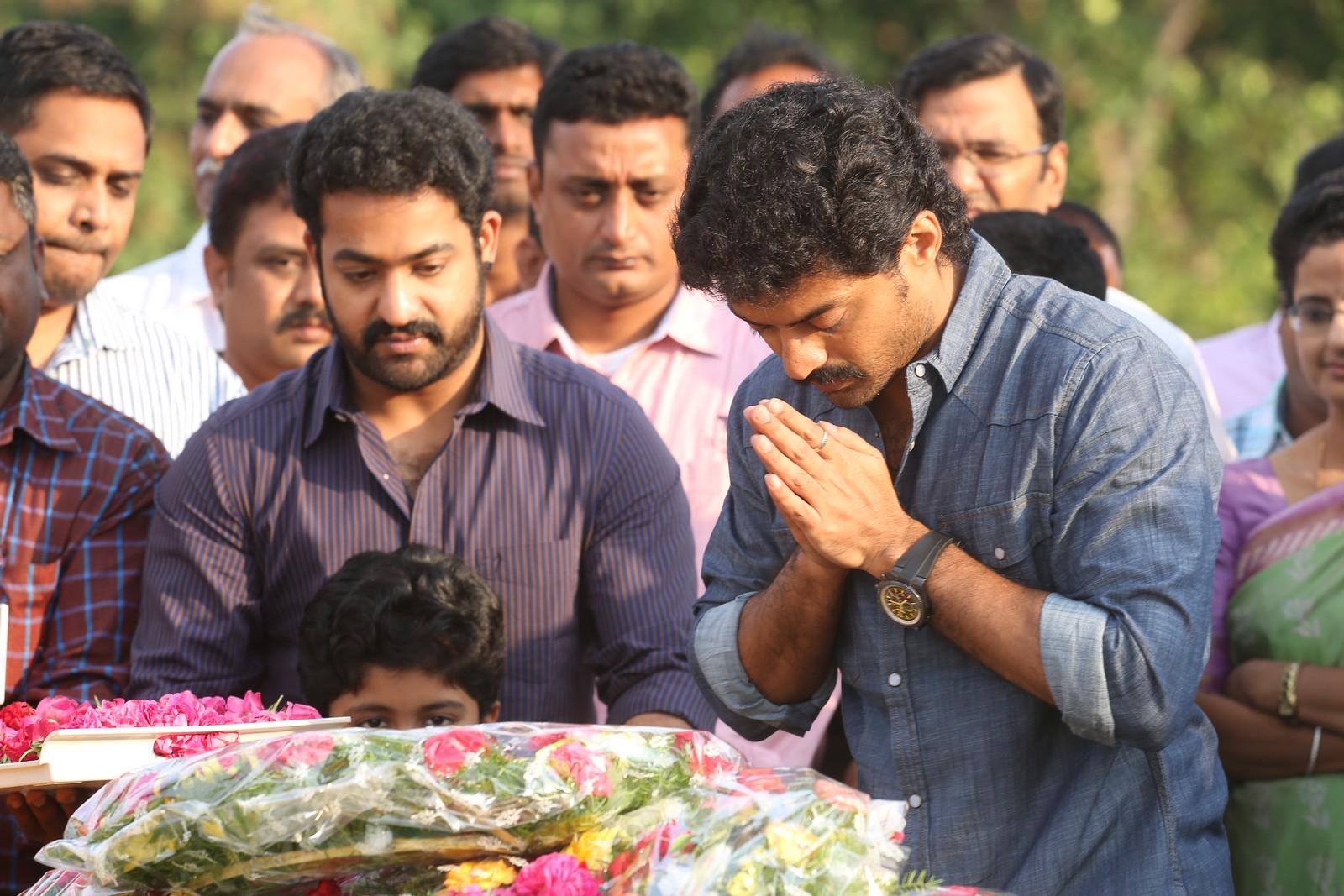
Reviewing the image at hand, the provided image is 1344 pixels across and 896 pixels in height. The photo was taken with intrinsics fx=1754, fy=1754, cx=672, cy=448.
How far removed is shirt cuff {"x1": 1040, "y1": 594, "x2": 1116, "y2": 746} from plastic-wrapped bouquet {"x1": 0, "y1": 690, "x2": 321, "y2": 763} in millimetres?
1250

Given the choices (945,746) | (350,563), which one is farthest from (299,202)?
(945,746)

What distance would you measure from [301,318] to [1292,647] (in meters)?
2.94

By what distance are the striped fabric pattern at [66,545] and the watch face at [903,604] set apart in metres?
1.80

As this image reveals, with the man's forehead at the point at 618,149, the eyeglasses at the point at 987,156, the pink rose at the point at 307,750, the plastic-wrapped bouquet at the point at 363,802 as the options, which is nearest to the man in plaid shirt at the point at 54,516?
the plastic-wrapped bouquet at the point at 363,802

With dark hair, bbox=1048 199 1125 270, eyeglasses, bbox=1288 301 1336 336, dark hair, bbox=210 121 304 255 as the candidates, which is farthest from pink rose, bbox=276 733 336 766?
dark hair, bbox=1048 199 1125 270

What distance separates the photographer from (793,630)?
116 inches

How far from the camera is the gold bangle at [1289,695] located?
11.6ft

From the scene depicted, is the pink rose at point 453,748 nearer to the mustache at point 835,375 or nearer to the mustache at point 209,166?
the mustache at point 835,375

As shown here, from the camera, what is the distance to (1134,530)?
2.68 meters

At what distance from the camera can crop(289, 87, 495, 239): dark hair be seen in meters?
3.97

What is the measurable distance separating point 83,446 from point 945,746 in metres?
2.13

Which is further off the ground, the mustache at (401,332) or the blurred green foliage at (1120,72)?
the blurred green foliage at (1120,72)

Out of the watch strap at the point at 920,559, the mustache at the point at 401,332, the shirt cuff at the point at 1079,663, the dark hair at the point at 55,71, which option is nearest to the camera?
the shirt cuff at the point at 1079,663

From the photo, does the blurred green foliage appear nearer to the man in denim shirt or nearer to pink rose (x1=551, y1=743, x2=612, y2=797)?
the man in denim shirt
